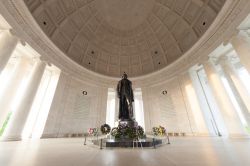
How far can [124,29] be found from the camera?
19.9 m

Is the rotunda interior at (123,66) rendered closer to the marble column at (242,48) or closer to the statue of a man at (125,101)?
the marble column at (242,48)

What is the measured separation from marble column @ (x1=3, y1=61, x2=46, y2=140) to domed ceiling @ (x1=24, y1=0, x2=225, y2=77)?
4.71 meters

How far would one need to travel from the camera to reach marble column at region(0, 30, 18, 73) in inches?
317

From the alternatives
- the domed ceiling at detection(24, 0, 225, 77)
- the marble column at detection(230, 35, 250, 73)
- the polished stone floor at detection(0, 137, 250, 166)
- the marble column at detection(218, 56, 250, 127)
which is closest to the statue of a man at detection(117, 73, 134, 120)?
the polished stone floor at detection(0, 137, 250, 166)

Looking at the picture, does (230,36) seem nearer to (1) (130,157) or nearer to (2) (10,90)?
(1) (130,157)

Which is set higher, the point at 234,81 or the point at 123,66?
the point at 123,66

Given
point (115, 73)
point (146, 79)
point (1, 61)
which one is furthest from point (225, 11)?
point (1, 61)

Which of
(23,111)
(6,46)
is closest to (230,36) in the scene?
(6,46)

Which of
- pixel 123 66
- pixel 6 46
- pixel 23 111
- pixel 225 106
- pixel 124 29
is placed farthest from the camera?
pixel 123 66

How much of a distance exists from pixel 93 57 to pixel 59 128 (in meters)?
11.1

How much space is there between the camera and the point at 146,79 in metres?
19.2

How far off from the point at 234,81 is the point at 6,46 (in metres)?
19.2

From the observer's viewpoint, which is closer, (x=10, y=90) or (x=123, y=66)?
(x=10, y=90)

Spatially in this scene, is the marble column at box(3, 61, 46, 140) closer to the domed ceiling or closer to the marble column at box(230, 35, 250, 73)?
the domed ceiling
